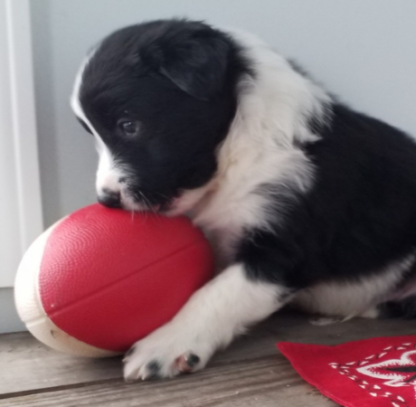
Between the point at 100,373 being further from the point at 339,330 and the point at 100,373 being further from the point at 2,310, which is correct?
the point at 339,330

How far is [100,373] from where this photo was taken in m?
1.35

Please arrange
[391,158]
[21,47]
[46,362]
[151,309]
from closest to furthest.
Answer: [151,309], [46,362], [21,47], [391,158]

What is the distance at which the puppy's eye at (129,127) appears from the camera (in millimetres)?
1359

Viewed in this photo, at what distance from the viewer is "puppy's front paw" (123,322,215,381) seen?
1.29 meters

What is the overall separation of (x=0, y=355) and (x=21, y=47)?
0.90 m

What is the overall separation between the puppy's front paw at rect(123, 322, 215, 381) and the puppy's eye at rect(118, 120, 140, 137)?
50 centimetres

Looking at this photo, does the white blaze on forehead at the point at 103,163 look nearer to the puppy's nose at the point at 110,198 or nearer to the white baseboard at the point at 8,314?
the puppy's nose at the point at 110,198

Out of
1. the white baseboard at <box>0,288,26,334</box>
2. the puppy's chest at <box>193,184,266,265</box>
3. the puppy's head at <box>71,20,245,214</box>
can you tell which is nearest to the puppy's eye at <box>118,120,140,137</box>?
the puppy's head at <box>71,20,245,214</box>

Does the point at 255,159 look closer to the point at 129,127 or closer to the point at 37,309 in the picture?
the point at 129,127

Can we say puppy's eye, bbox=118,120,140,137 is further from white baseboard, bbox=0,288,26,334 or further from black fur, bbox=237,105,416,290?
white baseboard, bbox=0,288,26,334

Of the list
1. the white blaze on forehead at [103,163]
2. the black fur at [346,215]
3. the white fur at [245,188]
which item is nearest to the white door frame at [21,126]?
the white blaze on forehead at [103,163]

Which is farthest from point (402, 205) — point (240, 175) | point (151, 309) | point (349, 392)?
point (151, 309)

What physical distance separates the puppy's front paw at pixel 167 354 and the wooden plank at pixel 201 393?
0.9 inches

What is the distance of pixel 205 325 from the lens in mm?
1372
